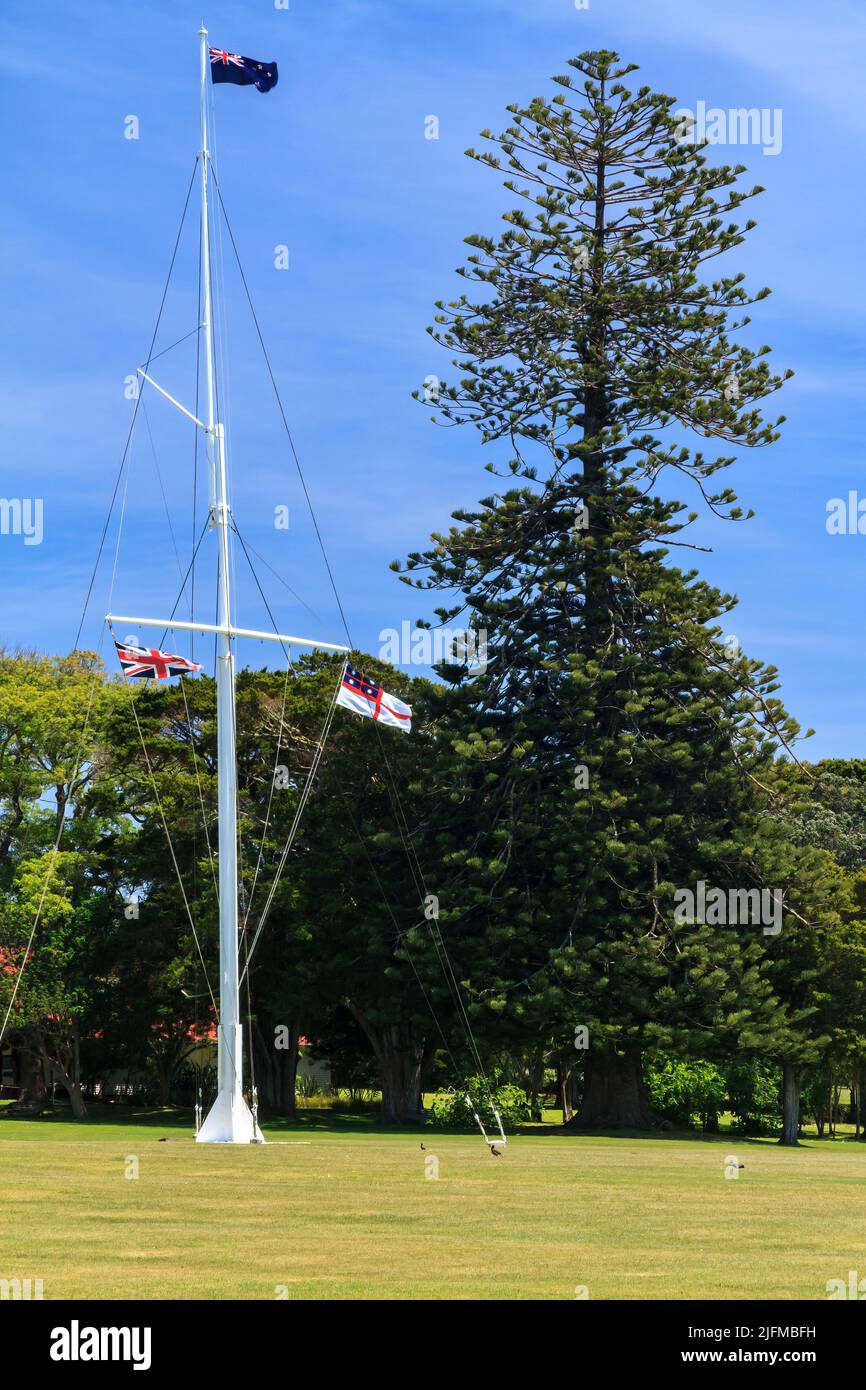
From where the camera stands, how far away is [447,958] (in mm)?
41312

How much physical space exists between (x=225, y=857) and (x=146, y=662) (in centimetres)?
355

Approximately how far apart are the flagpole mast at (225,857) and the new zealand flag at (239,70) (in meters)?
5.84

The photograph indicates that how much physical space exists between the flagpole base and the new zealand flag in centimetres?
1860

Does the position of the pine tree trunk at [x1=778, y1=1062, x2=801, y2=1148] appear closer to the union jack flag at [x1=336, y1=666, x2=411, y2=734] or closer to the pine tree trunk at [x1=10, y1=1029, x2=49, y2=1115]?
the union jack flag at [x1=336, y1=666, x2=411, y2=734]

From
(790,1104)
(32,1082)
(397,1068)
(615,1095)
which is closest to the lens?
(615,1095)

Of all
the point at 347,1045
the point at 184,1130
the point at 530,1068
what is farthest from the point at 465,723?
the point at 530,1068

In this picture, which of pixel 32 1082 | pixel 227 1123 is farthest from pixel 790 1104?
pixel 32 1082

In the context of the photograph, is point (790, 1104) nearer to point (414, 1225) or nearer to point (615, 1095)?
point (615, 1095)

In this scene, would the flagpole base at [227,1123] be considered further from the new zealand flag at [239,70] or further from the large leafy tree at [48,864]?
the large leafy tree at [48,864]

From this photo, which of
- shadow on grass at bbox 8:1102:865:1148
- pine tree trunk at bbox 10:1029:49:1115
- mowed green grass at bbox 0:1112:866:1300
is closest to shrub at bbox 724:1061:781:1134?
shadow on grass at bbox 8:1102:865:1148

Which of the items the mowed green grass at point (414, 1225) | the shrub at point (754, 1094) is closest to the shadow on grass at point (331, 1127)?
the shrub at point (754, 1094)

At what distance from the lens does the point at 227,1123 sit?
29.6 m

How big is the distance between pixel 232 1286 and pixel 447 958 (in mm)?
30007

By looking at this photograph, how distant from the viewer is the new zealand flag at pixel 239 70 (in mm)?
33625
